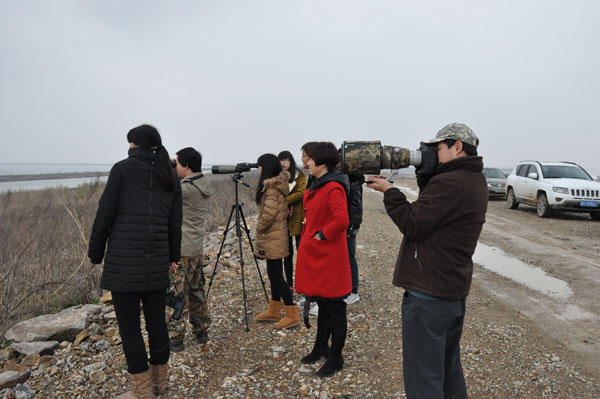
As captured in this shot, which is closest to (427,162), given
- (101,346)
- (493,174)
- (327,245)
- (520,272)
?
(327,245)

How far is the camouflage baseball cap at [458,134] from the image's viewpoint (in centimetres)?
194

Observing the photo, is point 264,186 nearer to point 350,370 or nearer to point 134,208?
point 134,208

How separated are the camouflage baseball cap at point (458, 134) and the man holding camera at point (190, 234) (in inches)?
90.9

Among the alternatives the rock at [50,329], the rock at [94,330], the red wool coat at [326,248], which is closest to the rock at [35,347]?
the rock at [50,329]

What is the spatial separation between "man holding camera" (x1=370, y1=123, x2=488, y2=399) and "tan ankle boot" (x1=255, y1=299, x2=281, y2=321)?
2.40 meters

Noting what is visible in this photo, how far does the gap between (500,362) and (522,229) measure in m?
7.35

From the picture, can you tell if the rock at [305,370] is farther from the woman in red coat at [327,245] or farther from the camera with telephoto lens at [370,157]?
the camera with telephoto lens at [370,157]

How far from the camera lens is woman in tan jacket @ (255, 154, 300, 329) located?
154 inches

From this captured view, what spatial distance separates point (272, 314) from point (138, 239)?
2.16 metres

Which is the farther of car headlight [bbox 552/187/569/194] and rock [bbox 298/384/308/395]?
car headlight [bbox 552/187/569/194]

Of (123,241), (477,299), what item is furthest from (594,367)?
(123,241)

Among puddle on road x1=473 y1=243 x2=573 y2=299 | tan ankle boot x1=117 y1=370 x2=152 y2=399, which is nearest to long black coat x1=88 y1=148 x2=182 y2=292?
tan ankle boot x1=117 y1=370 x2=152 y2=399

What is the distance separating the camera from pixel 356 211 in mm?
4324

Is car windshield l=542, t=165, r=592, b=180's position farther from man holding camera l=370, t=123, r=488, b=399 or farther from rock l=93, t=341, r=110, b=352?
rock l=93, t=341, r=110, b=352
